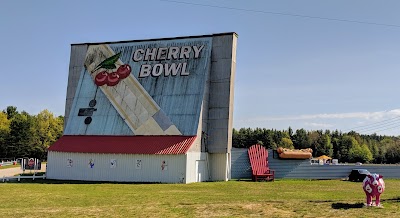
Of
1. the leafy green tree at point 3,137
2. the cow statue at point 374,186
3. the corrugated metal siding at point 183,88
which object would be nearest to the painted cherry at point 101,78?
the corrugated metal siding at point 183,88

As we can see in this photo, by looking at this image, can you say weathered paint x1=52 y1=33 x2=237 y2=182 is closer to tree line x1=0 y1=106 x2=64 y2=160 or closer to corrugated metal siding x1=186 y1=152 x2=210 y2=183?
corrugated metal siding x1=186 y1=152 x2=210 y2=183

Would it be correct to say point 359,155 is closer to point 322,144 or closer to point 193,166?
point 322,144

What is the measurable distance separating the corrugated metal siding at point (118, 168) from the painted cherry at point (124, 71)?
8846 millimetres

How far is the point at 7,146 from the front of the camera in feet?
274

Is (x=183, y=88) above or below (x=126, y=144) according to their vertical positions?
above

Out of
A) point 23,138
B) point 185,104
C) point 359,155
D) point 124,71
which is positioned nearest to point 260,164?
point 185,104

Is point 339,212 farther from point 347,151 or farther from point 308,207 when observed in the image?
point 347,151

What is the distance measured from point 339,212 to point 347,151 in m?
125

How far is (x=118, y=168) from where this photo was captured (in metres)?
38.1

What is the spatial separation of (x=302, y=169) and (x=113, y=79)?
21.8 meters

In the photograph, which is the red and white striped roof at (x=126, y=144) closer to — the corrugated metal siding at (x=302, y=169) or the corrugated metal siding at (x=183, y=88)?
the corrugated metal siding at (x=183, y=88)

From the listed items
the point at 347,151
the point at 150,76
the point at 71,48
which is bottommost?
the point at 347,151

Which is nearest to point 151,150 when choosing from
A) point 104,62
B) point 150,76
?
point 150,76

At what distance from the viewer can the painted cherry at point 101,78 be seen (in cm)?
4341
